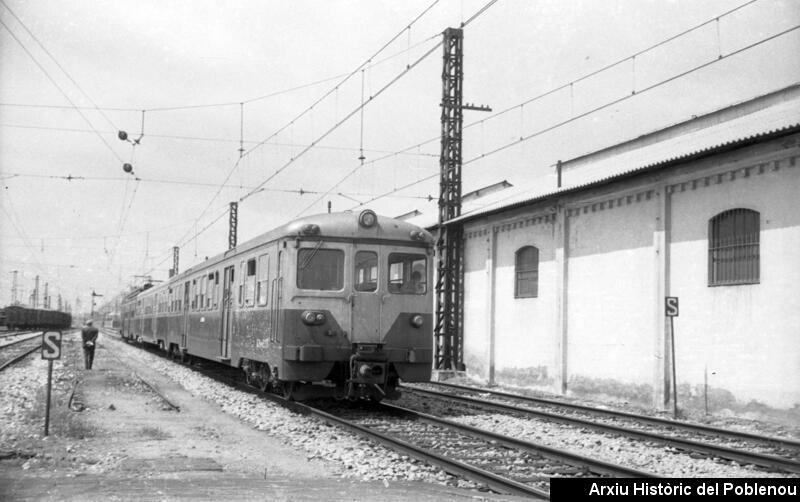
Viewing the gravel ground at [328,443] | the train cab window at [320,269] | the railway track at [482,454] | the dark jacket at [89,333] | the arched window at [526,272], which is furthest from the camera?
the dark jacket at [89,333]

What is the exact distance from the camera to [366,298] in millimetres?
12562

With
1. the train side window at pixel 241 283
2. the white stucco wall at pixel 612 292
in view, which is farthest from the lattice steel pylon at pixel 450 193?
the train side window at pixel 241 283

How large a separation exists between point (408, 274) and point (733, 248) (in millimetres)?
6041

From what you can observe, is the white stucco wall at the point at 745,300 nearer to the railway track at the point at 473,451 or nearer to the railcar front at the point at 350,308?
the railcar front at the point at 350,308

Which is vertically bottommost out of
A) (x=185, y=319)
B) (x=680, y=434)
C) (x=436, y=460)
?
(x=680, y=434)

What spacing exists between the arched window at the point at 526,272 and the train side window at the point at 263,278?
8.48 metres

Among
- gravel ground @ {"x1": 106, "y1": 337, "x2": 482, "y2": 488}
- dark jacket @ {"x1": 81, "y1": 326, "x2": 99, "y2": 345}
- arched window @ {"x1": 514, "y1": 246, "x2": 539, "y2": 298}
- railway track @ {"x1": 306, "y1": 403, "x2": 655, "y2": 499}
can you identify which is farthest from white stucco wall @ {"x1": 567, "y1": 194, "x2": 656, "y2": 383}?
dark jacket @ {"x1": 81, "y1": 326, "x2": 99, "y2": 345}

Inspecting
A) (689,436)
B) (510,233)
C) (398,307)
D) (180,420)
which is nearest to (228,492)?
(180,420)

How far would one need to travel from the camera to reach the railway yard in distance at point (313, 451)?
723cm

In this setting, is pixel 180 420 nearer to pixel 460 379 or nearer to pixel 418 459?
pixel 418 459

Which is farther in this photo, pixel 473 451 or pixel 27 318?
pixel 27 318

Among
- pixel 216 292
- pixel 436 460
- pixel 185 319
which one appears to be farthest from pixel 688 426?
pixel 185 319

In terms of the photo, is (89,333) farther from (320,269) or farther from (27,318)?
(27,318)

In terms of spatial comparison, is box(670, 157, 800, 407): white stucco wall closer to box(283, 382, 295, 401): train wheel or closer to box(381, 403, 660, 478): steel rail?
box(381, 403, 660, 478): steel rail
